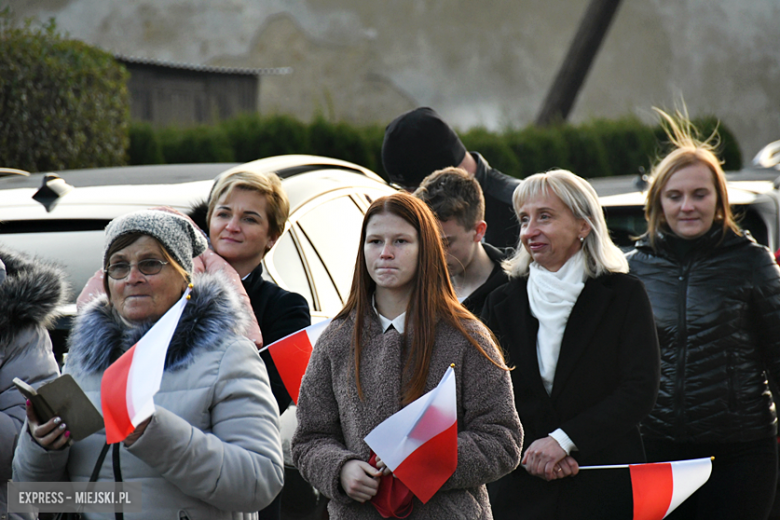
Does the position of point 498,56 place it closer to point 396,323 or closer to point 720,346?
point 720,346

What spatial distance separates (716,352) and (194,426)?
2.19m

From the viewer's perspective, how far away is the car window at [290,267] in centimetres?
350

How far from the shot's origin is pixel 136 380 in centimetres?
210

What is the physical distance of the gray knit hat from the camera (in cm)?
240

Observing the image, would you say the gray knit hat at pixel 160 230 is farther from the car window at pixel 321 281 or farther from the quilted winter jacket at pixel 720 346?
the quilted winter jacket at pixel 720 346

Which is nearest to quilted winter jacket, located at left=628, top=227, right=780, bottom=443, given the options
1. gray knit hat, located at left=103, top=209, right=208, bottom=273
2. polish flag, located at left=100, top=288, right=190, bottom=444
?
Result: gray knit hat, located at left=103, top=209, right=208, bottom=273

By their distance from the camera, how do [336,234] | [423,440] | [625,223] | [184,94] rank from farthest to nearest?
[184,94] → [625,223] → [336,234] → [423,440]

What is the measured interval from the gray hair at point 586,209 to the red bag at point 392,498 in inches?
46.4

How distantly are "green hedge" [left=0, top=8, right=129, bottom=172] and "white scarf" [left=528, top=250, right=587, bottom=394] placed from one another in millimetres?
5971

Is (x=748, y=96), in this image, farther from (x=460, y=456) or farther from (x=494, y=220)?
(x=460, y=456)

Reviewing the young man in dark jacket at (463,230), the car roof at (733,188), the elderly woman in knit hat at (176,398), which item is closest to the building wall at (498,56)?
the car roof at (733,188)

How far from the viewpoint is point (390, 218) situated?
97.7 inches

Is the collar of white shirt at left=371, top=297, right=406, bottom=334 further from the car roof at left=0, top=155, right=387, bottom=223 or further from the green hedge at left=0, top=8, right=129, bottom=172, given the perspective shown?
the green hedge at left=0, top=8, right=129, bottom=172

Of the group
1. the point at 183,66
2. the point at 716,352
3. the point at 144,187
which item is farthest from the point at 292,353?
the point at 183,66
